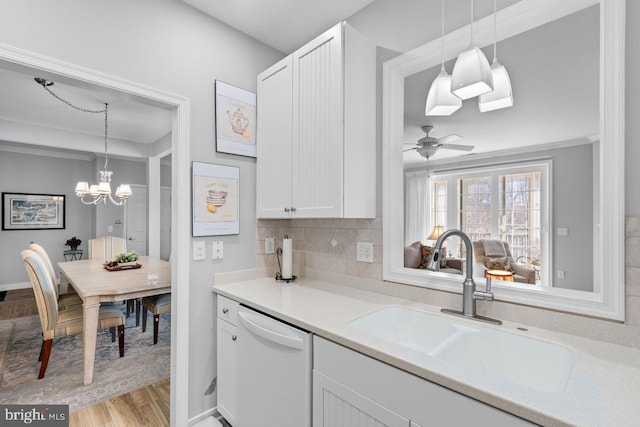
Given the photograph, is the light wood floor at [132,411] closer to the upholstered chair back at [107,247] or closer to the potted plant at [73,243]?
the upholstered chair back at [107,247]

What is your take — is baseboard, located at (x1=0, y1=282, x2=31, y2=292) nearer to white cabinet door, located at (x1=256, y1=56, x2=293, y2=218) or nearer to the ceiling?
the ceiling

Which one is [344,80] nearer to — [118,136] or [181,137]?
[181,137]

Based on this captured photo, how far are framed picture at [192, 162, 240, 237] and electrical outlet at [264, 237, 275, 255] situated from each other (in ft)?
0.84

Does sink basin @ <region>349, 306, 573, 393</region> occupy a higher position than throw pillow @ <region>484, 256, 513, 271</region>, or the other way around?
sink basin @ <region>349, 306, 573, 393</region>

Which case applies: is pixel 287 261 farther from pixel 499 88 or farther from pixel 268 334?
pixel 499 88

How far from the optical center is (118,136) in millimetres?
4730

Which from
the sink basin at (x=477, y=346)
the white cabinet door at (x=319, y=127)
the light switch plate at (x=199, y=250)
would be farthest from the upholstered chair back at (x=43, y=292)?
the sink basin at (x=477, y=346)

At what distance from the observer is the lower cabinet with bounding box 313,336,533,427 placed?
0.82 meters

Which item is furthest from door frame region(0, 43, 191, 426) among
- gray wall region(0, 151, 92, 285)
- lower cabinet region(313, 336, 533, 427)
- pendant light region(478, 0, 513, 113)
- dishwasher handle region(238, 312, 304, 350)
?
gray wall region(0, 151, 92, 285)

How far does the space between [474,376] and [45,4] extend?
88.1 inches

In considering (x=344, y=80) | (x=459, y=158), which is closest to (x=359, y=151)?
(x=344, y=80)

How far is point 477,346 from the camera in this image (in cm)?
127

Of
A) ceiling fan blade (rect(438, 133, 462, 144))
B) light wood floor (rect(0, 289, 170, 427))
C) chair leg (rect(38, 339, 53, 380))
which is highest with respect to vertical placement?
ceiling fan blade (rect(438, 133, 462, 144))

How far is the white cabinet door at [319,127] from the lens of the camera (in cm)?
158
